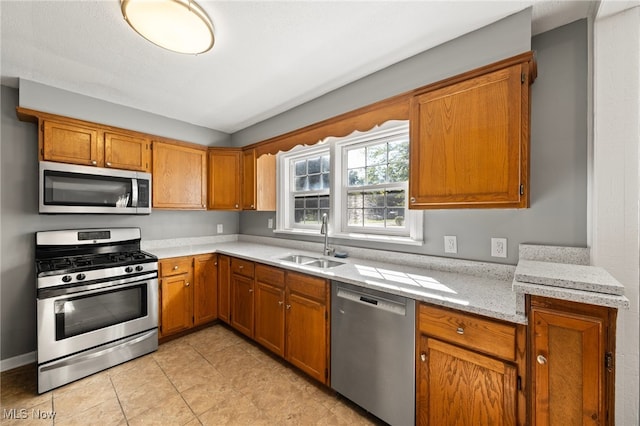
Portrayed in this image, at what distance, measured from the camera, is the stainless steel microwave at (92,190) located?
2260 mm

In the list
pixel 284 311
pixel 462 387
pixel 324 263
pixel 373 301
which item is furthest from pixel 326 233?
pixel 462 387

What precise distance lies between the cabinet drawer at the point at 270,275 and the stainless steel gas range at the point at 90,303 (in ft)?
3.36

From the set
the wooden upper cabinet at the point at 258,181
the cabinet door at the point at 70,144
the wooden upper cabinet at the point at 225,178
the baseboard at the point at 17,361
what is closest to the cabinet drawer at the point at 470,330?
the wooden upper cabinet at the point at 258,181

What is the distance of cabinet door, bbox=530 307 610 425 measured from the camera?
1026 mm

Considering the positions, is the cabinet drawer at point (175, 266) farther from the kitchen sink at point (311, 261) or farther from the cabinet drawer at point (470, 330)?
the cabinet drawer at point (470, 330)

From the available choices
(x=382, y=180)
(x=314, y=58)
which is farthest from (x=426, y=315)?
(x=314, y=58)

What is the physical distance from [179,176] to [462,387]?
3.32 metres

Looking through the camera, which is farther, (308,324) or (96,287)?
(96,287)

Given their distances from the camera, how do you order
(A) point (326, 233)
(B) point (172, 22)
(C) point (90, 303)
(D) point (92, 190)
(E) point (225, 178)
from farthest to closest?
(E) point (225, 178) < (A) point (326, 233) < (D) point (92, 190) < (C) point (90, 303) < (B) point (172, 22)

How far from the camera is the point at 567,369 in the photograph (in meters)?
1.08

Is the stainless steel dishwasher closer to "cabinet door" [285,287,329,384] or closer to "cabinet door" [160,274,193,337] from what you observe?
"cabinet door" [285,287,329,384]

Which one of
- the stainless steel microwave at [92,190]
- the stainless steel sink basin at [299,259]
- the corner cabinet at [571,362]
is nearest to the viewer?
the corner cabinet at [571,362]

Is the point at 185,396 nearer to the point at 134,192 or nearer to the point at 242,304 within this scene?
the point at 242,304

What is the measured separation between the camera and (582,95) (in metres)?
1.47
